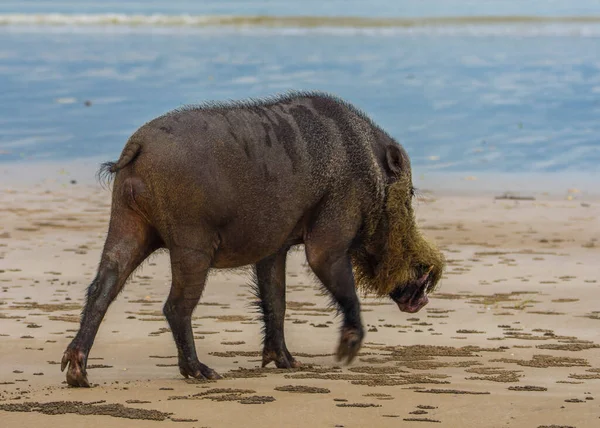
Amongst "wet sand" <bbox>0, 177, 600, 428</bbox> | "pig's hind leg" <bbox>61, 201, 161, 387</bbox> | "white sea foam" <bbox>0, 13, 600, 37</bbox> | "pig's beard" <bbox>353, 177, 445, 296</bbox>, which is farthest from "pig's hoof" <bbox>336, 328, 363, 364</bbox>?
"white sea foam" <bbox>0, 13, 600, 37</bbox>

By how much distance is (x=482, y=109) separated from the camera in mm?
32000

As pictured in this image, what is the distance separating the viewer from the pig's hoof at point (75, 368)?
809 centimetres

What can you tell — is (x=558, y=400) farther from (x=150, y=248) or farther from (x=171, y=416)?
(x=150, y=248)

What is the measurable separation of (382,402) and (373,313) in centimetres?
374

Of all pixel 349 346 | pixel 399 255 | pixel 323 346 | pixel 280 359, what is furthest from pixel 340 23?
pixel 349 346

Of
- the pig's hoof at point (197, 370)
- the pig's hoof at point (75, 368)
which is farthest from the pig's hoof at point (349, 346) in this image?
the pig's hoof at point (75, 368)

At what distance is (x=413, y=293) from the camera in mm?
9523

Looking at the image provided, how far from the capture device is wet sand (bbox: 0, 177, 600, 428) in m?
7.33

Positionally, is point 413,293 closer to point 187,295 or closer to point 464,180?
point 187,295

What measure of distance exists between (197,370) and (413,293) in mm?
1856

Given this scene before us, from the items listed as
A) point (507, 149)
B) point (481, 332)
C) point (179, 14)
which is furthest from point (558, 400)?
point (179, 14)

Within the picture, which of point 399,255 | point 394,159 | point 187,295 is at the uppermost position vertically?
point 394,159

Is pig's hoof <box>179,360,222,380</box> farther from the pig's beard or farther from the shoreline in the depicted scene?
the shoreline

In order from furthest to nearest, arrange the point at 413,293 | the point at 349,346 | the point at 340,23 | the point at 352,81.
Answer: the point at 340,23
the point at 352,81
the point at 413,293
the point at 349,346
